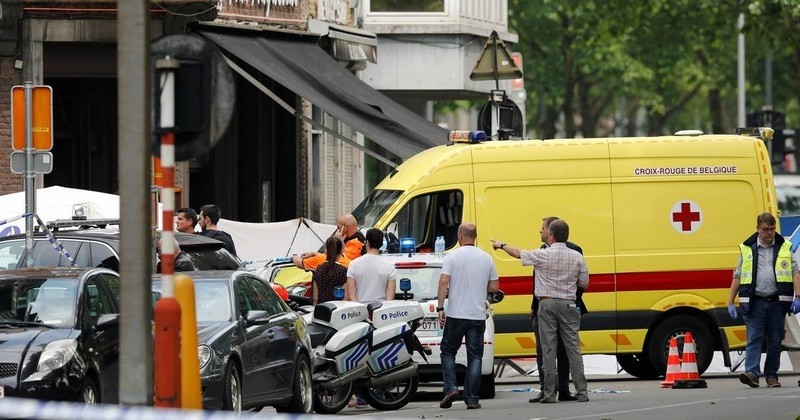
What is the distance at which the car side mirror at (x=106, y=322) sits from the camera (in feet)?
43.6

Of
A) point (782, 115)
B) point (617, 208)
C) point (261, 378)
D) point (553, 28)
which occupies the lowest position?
point (261, 378)

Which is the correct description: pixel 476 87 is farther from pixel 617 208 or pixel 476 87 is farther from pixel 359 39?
pixel 617 208

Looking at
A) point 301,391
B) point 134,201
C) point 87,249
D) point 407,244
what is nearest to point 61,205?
point 87,249

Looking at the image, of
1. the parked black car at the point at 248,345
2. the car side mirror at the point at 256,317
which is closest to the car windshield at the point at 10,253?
the parked black car at the point at 248,345

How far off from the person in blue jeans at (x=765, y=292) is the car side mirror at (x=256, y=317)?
5911 mm

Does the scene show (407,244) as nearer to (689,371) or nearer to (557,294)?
(557,294)

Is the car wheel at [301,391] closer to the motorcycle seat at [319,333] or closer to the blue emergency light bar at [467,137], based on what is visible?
the motorcycle seat at [319,333]

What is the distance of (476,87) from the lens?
32.7 m

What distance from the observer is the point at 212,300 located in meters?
14.7

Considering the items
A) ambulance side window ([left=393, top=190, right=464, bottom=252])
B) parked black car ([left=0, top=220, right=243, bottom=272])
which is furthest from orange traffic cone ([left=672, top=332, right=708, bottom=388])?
parked black car ([left=0, top=220, right=243, bottom=272])

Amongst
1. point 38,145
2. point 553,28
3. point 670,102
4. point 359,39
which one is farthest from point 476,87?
point 670,102

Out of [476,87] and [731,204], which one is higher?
[476,87]

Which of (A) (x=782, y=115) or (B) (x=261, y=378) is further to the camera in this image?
(A) (x=782, y=115)

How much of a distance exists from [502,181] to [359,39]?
9.32 metres
